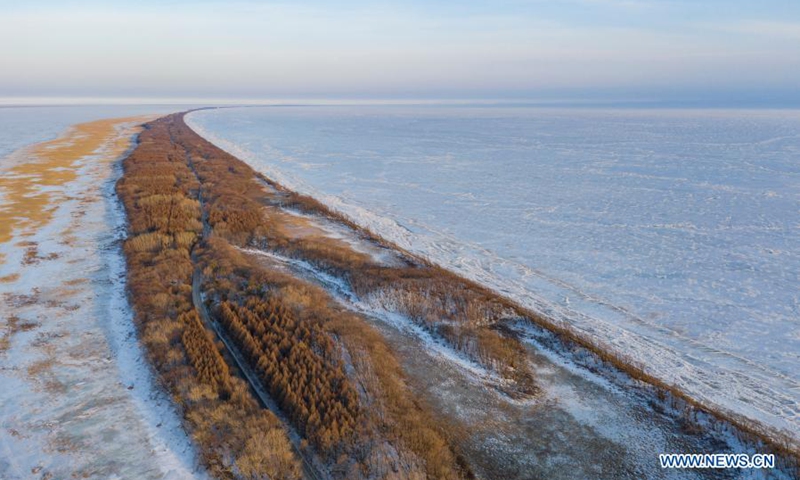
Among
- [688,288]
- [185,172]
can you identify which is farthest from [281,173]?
[688,288]

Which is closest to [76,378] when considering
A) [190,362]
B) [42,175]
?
[190,362]

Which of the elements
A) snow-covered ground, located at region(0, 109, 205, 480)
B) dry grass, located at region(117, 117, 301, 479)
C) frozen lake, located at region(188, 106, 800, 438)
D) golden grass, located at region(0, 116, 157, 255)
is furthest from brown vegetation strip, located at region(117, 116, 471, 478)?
golden grass, located at region(0, 116, 157, 255)

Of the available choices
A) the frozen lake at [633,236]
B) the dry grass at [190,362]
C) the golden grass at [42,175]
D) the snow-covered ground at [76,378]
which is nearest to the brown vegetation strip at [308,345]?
the dry grass at [190,362]

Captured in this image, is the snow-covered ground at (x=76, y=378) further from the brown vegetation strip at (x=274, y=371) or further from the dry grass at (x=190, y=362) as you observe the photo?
the brown vegetation strip at (x=274, y=371)

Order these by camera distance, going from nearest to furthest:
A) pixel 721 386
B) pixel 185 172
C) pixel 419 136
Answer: pixel 721 386 < pixel 185 172 < pixel 419 136

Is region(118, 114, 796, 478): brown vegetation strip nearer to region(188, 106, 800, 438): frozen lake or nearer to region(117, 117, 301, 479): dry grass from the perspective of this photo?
region(117, 117, 301, 479): dry grass

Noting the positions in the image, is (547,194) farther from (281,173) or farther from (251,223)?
(281,173)
